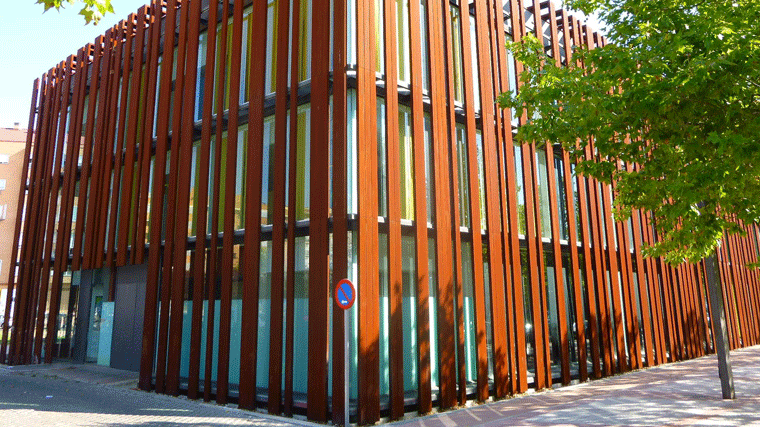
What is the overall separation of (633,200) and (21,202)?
23.5 m

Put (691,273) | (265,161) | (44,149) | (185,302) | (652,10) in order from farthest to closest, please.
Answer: (44,149) < (691,273) < (185,302) < (265,161) < (652,10)

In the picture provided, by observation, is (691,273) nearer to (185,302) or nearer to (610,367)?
(610,367)

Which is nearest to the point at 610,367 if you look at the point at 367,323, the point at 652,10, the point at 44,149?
the point at 367,323

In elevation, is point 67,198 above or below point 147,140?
below

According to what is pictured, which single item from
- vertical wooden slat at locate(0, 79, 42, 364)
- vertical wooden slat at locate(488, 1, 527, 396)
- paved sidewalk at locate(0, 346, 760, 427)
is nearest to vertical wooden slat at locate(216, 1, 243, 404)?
paved sidewalk at locate(0, 346, 760, 427)

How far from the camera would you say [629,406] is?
10.8 meters

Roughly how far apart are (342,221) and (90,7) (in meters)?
5.40

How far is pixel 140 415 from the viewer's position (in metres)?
10.5

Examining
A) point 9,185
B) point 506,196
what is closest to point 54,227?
point 506,196

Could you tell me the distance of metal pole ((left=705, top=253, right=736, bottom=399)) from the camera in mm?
11156

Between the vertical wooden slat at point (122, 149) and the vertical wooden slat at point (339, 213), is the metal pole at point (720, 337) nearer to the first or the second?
the vertical wooden slat at point (339, 213)

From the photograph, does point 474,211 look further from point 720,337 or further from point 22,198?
point 22,198

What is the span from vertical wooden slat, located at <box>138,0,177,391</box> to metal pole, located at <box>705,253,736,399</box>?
12568 millimetres

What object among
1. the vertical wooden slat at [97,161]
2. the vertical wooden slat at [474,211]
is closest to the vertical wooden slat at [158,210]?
the vertical wooden slat at [97,161]
